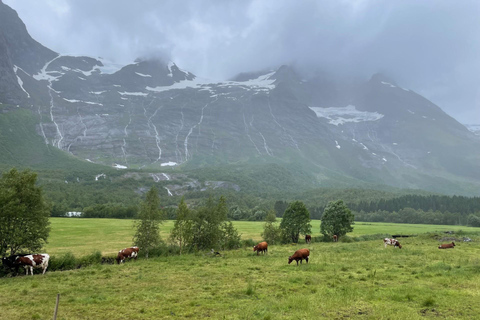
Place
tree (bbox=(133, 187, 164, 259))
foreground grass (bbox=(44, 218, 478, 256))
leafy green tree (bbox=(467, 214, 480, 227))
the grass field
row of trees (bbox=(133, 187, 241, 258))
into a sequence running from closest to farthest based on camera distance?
the grass field
tree (bbox=(133, 187, 164, 259))
row of trees (bbox=(133, 187, 241, 258))
foreground grass (bbox=(44, 218, 478, 256))
leafy green tree (bbox=(467, 214, 480, 227))

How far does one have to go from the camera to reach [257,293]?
17.1m

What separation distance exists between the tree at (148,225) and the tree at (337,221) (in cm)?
4054

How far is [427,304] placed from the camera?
14219 millimetres

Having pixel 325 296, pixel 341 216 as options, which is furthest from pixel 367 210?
pixel 325 296

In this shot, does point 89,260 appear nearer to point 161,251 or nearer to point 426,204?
point 161,251

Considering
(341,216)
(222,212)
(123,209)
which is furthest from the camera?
(123,209)

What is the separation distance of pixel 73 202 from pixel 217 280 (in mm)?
154953

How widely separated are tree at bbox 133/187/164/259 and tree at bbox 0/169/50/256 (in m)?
11.7

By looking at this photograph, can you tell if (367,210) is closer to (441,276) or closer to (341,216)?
(341,216)

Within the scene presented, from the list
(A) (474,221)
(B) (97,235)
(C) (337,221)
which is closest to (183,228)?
(B) (97,235)

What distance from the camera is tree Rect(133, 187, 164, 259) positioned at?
125ft

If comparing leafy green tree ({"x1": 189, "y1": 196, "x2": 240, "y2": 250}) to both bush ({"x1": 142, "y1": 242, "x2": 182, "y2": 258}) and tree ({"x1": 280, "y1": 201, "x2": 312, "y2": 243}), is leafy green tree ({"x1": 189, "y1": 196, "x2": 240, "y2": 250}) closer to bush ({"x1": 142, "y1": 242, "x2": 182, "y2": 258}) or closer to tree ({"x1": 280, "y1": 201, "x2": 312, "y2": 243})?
bush ({"x1": 142, "y1": 242, "x2": 182, "y2": 258})

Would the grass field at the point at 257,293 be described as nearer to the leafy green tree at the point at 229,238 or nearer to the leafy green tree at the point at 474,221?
the leafy green tree at the point at 229,238

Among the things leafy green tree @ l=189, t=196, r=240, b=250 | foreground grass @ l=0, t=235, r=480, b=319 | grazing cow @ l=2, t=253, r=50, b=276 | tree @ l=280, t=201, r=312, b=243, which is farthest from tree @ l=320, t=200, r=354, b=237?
grazing cow @ l=2, t=253, r=50, b=276
